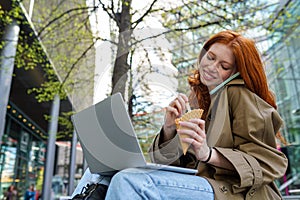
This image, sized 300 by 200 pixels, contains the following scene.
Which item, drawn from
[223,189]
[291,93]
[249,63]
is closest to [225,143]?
[223,189]

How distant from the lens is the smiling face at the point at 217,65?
4.47ft

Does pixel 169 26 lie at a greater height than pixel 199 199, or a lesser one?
greater

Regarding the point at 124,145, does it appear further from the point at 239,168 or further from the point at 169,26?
the point at 169,26

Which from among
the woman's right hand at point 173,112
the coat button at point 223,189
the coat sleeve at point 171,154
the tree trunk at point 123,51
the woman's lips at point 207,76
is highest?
the tree trunk at point 123,51

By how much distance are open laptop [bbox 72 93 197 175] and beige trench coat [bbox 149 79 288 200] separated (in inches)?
5.4

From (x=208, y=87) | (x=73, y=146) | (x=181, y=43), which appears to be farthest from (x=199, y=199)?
(x=73, y=146)

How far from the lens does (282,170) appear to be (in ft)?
3.60

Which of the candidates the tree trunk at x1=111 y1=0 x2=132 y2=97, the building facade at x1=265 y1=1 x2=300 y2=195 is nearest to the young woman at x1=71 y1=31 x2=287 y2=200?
the tree trunk at x1=111 y1=0 x2=132 y2=97

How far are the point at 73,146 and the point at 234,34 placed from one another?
39.1 feet

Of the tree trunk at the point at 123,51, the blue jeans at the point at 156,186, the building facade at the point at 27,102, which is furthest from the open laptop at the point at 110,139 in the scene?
the building facade at the point at 27,102

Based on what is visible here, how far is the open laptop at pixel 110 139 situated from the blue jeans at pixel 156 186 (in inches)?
1.2

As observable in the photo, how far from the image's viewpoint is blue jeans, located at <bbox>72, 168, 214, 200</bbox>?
35.3 inches

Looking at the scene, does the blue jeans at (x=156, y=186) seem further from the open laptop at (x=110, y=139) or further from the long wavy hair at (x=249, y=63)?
the long wavy hair at (x=249, y=63)

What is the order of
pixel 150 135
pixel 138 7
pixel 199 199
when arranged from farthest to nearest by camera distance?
1. pixel 138 7
2. pixel 150 135
3. pixel 199 199
